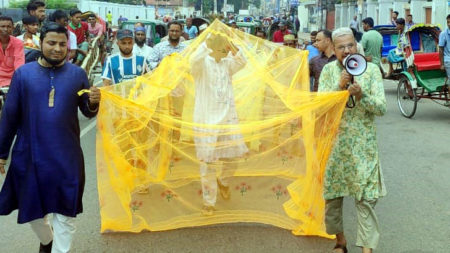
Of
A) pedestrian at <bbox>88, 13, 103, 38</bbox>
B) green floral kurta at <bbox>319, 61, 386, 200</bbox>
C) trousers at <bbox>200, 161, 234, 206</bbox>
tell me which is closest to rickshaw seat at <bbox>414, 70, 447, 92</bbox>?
trousers at <bbox>200, 161, 234, 206</bbox>

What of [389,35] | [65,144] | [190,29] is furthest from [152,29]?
[65,144]

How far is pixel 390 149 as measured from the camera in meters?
8.17

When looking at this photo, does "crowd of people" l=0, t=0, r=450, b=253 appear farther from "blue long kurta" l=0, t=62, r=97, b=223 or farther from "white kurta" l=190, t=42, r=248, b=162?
"white kurta" l=190, t=42, r=248, b=162

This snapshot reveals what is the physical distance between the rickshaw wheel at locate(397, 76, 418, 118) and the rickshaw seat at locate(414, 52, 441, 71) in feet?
1.28

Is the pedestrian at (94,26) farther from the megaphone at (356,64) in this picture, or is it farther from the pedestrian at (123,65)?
the megaphone at (356,64)

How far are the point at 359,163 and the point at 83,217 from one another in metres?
2.58

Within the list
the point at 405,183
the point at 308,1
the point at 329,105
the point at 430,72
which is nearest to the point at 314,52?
the point at 405,183

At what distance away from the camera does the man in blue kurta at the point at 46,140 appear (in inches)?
148

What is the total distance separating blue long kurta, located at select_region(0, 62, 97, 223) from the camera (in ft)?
12.3

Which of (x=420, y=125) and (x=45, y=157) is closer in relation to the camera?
(x=45, y=157)

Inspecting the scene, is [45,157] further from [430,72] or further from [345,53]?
[430,72]

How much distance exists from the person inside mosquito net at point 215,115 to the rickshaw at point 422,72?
5.58m

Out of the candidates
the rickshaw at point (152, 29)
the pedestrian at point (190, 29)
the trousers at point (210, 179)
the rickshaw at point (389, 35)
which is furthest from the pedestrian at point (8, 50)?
the rickshaw at point (152, 29)

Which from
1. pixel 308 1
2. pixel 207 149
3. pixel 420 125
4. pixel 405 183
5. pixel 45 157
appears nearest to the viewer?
pixel 45 157
